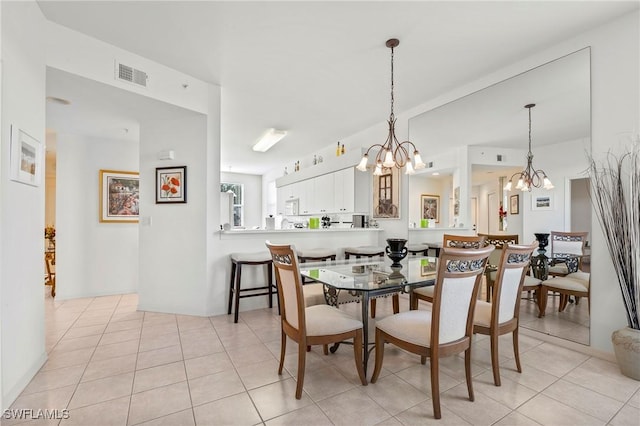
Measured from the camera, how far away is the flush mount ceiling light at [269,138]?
16.4 feet

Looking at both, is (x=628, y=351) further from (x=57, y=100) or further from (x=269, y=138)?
(x=57, y=100)

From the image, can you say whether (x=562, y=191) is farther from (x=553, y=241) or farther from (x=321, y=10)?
(x=321, y=10)

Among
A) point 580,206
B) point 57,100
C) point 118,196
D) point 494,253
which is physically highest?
point 57,100

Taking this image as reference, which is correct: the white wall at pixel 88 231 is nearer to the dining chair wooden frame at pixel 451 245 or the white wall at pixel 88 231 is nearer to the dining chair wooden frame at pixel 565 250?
the dining chair wooden frame at pixel 451 245

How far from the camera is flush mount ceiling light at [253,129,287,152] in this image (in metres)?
5.01

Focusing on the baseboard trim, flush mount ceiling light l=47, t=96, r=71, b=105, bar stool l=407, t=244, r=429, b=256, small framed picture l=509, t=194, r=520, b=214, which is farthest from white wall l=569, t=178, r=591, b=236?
flush mount ceiling light l=47, t=96, r=71, b=105

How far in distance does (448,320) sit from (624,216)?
165cm

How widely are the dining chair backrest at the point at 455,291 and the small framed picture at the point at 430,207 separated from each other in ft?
7.54

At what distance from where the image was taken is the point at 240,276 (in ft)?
11.2

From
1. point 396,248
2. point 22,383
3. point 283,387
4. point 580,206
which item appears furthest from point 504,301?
point 22,383

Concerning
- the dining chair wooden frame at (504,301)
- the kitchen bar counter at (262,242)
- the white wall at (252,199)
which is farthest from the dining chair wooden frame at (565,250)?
the white wall at (252,199)

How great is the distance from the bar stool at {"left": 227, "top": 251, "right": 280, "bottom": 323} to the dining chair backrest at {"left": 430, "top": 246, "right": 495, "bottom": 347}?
83.8 inches

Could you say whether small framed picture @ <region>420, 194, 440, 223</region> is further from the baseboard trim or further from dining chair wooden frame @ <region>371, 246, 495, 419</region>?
the baseboard trim

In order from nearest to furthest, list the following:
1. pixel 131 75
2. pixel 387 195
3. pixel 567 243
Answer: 1. pixel 567 243
2. pixel 131 75
3. pixel 387 195
